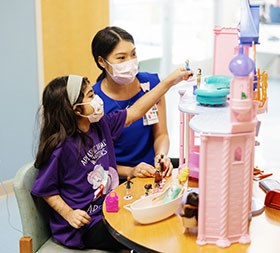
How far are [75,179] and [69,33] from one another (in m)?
2.01

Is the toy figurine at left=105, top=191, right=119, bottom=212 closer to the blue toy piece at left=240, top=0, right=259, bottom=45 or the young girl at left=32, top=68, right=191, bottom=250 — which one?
the young girl at left=32, top=68, right=191, bottom=250

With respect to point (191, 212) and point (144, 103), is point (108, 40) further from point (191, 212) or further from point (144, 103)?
point (191, 212)

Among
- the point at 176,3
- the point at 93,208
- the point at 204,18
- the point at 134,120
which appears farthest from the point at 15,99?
the point at 204,18

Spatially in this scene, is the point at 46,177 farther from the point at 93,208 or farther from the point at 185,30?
the point at 185,30

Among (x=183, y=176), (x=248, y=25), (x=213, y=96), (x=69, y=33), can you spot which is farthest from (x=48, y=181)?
(x=69, y=33)

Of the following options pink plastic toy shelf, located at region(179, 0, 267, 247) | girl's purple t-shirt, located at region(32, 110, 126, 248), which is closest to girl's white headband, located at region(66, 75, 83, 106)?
girl's purple t-shirt, located at region(32, 110, 126, 248)

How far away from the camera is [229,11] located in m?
7.10

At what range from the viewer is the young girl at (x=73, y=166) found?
5.60 ft

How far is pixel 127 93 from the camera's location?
2.23 meters

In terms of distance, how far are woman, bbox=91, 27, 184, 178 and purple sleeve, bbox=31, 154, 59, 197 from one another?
449 mm

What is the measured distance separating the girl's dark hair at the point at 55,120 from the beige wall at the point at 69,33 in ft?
5.48

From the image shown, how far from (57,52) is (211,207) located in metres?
2.36

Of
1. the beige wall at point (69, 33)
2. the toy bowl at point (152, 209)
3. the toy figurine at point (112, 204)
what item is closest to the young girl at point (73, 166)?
the toy figurine at point (112, 204)

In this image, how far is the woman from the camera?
213cm
